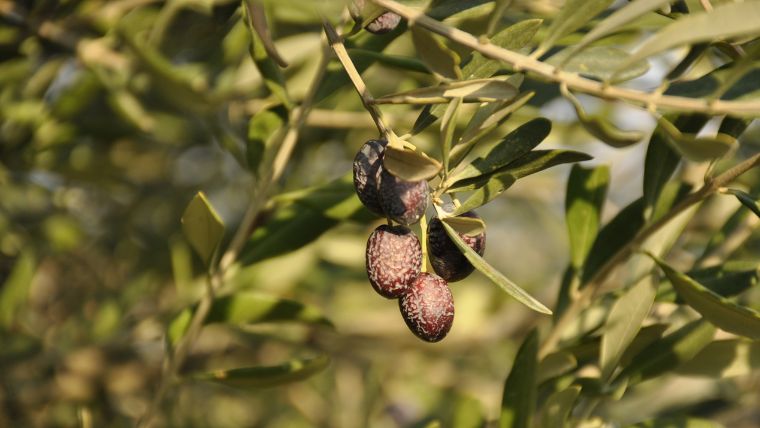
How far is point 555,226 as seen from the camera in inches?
105

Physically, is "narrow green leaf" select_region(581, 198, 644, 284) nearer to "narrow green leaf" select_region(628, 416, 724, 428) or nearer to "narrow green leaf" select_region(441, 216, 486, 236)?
"narrow green leaf" select_region(628, 416, 724, 428)

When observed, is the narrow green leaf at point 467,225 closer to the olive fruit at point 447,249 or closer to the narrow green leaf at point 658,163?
the olive fruit at point 447,249

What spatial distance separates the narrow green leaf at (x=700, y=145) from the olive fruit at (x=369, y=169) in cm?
24

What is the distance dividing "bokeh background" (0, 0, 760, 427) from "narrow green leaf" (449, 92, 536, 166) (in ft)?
0.57

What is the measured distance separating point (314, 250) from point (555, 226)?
3.27 feet

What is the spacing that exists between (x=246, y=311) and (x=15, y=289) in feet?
1.96

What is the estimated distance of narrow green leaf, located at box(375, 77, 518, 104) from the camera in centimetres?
71

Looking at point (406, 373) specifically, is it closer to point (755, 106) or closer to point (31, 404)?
point (31, 404)

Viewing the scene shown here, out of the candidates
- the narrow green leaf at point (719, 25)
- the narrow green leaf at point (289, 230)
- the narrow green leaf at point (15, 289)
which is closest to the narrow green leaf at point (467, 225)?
the narrow green leaf at point (719, 25)

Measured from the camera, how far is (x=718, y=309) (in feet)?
2.81

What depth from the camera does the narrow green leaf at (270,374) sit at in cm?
106

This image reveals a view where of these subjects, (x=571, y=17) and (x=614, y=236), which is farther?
(x=614, y=236)

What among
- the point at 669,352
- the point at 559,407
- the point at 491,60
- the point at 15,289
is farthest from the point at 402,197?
the point at 15,289

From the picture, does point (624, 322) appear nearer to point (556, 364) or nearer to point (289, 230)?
point (556, 364)
